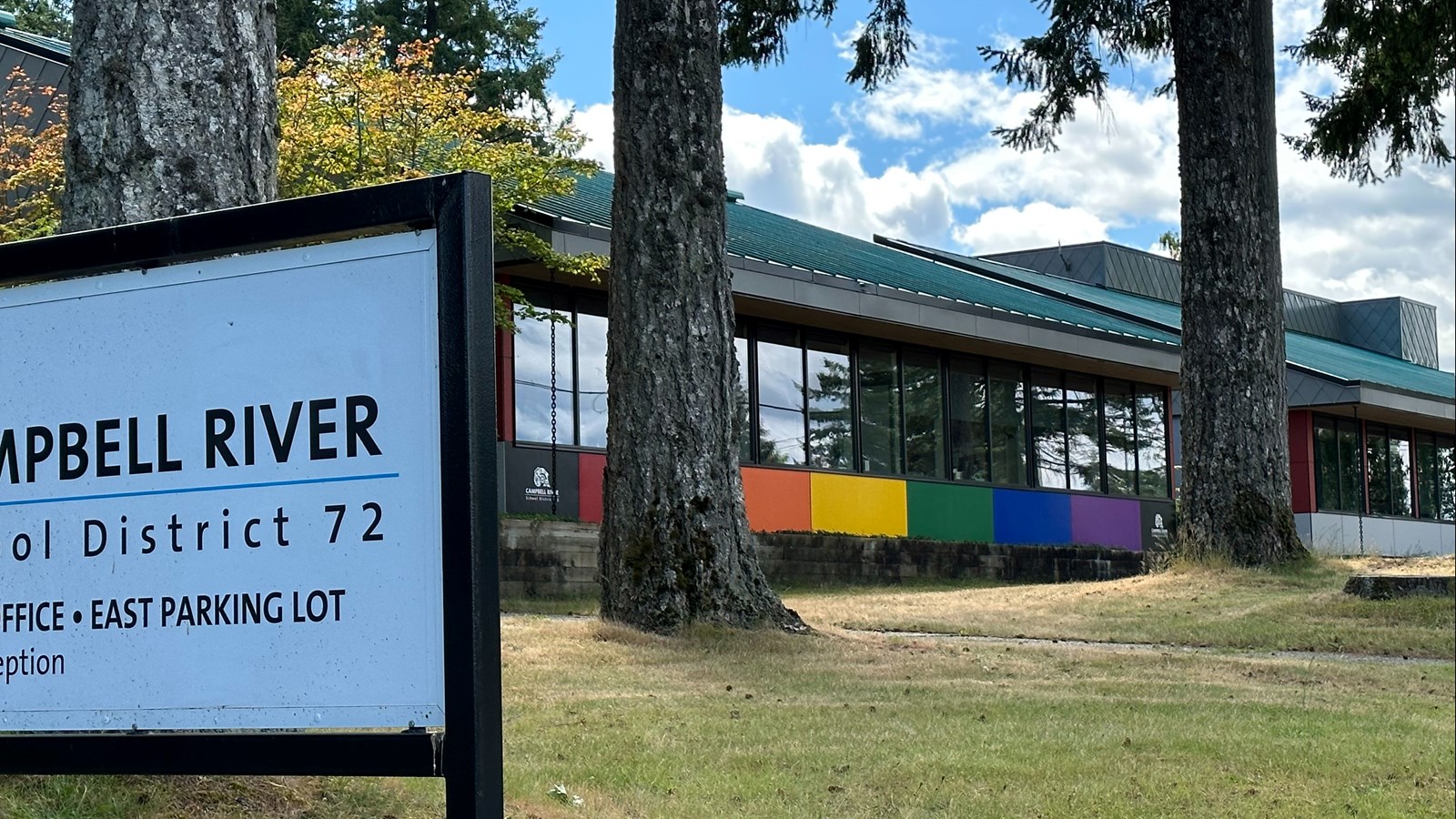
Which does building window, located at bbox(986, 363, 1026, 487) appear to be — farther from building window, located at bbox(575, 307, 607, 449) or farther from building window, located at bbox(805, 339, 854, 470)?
building window, located at bbox(575, 307, 607, 449)

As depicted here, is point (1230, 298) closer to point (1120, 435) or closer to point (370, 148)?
point (370, 148)

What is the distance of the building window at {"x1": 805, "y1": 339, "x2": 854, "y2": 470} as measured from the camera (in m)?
24.2

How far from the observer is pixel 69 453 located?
126 inches

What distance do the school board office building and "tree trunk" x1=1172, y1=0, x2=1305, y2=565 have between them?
5.93 metres

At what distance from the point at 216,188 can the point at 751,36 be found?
14643 millimetres

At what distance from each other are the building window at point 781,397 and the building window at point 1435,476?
22.2 metres

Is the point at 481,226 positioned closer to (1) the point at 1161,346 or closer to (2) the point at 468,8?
(1) the point at 1161,346

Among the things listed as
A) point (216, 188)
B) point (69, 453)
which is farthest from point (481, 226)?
point (216, 188)

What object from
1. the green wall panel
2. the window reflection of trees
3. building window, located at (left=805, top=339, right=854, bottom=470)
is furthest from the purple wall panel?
building window, located at (left=805, top=339, right=854, bottom=470)

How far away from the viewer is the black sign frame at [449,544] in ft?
9.23

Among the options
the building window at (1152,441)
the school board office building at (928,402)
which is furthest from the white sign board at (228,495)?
the building window at (1152,441)

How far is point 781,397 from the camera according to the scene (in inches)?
931

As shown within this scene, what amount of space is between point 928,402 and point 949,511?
5.96 feet

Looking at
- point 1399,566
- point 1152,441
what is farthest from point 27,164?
point 1152,441
